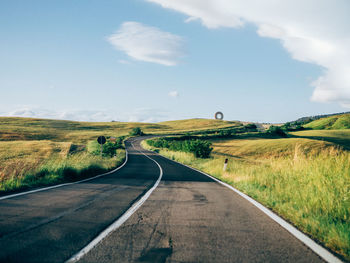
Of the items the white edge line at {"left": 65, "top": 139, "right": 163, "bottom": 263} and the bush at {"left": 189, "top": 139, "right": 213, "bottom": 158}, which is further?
the bush at {"left": 189, "top": 139, "right": 213, "bottom": 158}

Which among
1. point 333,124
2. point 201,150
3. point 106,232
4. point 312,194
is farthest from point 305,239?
point 333,124

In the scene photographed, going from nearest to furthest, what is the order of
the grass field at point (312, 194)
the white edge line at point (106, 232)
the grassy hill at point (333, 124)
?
the white edge line at point (106, 232), the grass field at point (312, 194), the grassy hill at point (333, 124)

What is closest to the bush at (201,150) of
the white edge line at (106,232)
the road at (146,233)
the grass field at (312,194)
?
the grass field at (312,194)

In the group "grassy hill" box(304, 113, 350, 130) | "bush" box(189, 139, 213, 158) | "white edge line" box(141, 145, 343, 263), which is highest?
"grassy hill" box(304, 113, 350, 130)

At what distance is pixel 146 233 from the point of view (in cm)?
415

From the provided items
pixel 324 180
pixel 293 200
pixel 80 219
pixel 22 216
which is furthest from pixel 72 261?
pixel 324 180

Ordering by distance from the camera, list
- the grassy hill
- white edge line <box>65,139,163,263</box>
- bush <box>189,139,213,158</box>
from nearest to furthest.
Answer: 1. white edge line <box>65,139,163,263</box>
2. bush <box>189,139,213,158</box>
3. the grassy hill

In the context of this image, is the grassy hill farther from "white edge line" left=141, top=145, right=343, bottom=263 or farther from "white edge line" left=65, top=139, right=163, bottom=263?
"white edge line" left=65, top=139, right=163, bottom=263

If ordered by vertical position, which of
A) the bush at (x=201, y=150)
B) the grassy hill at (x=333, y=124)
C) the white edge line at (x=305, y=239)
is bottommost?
the bush at (x=201, y=150)

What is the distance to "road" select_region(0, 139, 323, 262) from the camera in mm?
3287

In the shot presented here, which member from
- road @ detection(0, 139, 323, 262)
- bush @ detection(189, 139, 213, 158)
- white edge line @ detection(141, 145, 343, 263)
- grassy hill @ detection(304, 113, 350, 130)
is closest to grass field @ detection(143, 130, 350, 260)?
white edge line @ detection(141, 145, 343, 263)

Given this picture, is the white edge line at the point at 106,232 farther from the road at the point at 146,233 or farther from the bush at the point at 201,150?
the bush at the point at 201,150

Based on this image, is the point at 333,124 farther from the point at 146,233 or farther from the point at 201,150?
the point at 146,233

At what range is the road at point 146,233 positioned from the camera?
3.29 metres
